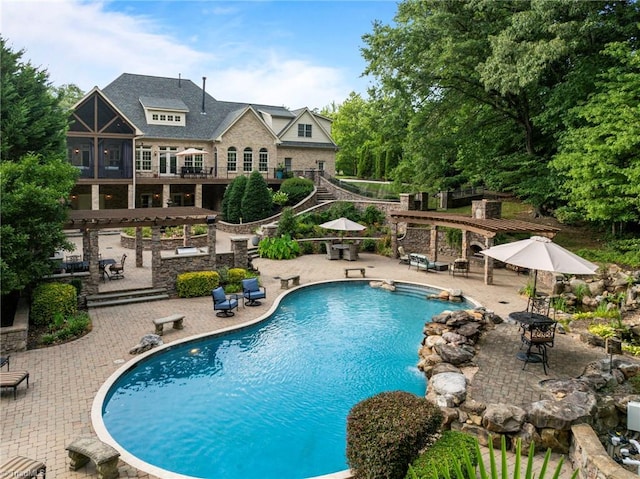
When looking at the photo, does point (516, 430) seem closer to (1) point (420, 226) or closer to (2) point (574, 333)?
(2) point (574, 333)

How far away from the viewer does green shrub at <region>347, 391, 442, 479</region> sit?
650 cm

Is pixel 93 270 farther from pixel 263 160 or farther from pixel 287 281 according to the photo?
pixel 263 160

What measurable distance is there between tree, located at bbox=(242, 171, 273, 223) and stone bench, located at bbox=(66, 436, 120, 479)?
2464cm

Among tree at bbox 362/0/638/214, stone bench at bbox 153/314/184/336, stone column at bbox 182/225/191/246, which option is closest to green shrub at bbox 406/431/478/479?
stone bench at bbox 153/314/184/336

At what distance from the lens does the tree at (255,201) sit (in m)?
31.4

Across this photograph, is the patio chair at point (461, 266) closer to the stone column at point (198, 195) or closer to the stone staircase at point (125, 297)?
the stone staircase at point (125, 297)

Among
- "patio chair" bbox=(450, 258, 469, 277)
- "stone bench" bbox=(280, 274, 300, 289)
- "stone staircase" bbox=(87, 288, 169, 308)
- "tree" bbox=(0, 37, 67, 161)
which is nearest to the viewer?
"tree" bbox=(0, 37, 67, 161)

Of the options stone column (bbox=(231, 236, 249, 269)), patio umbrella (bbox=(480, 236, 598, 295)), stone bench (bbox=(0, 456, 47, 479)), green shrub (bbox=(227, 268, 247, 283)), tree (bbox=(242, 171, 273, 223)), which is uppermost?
tree (bbox=(242, 171, 273, 223))

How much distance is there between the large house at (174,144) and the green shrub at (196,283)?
→ 1656 cm

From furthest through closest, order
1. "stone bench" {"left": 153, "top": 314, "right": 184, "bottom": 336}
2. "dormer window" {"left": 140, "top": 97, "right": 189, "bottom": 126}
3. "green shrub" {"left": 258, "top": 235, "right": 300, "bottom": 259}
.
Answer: "dormer window" {"left": 140, "top": 97, "right": 189, "bottom": 126} < "green shrub" {"left": 258, "top": 235, "right": 300, "bottom": 259} < "stone bench" {"left": 153, "top": 314, "right": 184, "bottom": 336}

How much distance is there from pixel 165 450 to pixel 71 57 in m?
15.7

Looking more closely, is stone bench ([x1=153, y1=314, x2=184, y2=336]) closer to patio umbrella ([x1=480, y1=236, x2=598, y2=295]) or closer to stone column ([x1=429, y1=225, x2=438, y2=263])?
patio umbrella ([x1=480, y1=236, x2=598, y2=295])

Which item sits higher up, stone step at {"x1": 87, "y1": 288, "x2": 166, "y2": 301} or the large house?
the large house

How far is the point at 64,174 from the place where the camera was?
1510 centimetres
